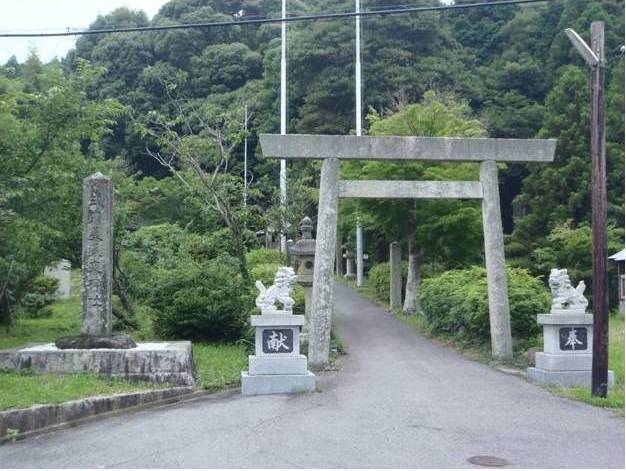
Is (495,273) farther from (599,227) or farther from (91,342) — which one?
(91,342)

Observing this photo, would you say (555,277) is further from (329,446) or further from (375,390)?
(329,446)

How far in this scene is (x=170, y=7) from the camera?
50.7 m

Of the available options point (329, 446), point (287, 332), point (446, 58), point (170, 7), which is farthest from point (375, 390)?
point (170, 7)

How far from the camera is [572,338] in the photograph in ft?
42.4

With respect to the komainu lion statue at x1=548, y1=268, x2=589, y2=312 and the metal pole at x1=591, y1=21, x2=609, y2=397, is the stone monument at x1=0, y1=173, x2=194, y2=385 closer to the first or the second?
the metal pole at x1=591, y1=21, x2=609, y2=397

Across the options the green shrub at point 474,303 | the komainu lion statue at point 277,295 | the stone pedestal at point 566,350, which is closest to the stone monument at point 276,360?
the komainu lion statue at point 277,295

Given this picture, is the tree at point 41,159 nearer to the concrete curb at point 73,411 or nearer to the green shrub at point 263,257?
the concrete curb at point 73,411

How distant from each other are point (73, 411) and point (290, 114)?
32475mm

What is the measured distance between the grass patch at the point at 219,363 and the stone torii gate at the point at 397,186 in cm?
170

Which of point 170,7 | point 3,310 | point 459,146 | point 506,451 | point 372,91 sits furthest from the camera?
point 170,7

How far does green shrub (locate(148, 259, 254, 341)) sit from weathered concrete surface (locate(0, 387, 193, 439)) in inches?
194

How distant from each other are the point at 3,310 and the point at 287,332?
10.3 m

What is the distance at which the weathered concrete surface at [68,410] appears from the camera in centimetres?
920

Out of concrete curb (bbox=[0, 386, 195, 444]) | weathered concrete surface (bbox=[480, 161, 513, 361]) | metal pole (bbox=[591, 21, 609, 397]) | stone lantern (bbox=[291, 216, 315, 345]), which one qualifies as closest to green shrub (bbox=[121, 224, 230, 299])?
stone lantern (bbox=[291, 216, 315, 345])
